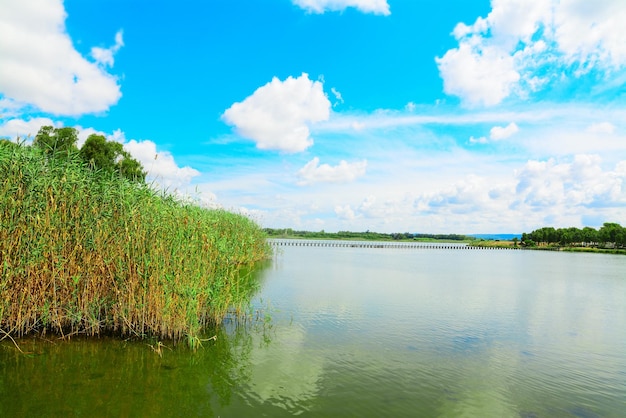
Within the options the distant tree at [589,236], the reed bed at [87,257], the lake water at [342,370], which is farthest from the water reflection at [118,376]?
the distant tree at [589,236]

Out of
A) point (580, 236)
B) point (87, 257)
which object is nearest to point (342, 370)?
point (87, 257)

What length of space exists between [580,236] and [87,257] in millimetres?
128130

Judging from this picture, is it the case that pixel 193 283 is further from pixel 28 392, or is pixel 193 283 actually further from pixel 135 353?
pixel 28 392

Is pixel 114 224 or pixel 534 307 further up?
pixel 114 224

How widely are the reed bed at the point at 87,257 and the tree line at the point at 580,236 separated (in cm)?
11300

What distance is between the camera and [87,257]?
29.0 feet

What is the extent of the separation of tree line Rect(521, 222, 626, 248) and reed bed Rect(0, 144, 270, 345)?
112997 mm

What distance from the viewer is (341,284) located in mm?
22016

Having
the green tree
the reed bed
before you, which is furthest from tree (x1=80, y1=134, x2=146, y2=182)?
the green tree

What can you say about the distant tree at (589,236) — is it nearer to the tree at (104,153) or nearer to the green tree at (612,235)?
the green tree at (612,235)

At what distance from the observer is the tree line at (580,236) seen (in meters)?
95.2

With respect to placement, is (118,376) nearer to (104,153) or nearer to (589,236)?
(104,153)

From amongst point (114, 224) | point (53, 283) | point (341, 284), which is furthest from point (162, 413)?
point (341, 284)

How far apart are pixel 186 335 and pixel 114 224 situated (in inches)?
128
